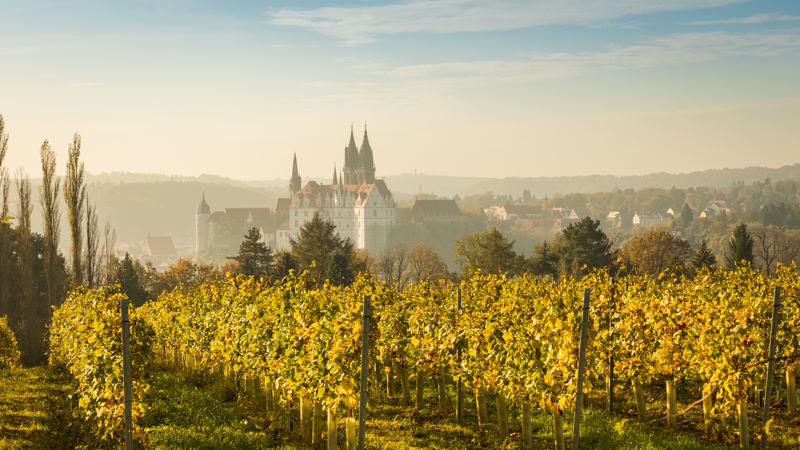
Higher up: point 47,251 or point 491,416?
point 47,251

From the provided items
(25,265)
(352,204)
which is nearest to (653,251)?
(25,265)

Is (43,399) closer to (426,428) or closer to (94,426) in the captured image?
(94,426)

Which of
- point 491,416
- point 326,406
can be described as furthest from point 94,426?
point 491,416

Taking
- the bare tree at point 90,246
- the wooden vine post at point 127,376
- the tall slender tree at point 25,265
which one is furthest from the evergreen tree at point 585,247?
the wooden vine post at point 127,376

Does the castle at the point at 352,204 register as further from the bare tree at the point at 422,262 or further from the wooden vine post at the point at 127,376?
the wooden vine post at the point at 127,376

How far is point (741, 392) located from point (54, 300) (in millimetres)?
33712

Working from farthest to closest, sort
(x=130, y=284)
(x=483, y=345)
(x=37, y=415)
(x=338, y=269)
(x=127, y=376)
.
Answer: (x=338, y=269) → (x=130, y=284) → (x=37, y=415) → (x=483, y=345) → (x=127, y=376)

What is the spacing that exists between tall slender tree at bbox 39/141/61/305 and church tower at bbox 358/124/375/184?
127 m

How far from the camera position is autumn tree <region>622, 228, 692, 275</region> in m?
65.8

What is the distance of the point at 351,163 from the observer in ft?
547

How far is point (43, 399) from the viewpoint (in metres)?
16.7

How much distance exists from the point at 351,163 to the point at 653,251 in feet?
351

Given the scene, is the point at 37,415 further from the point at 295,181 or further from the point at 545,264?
the point at 295,181

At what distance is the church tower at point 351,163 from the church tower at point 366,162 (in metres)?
1.15
